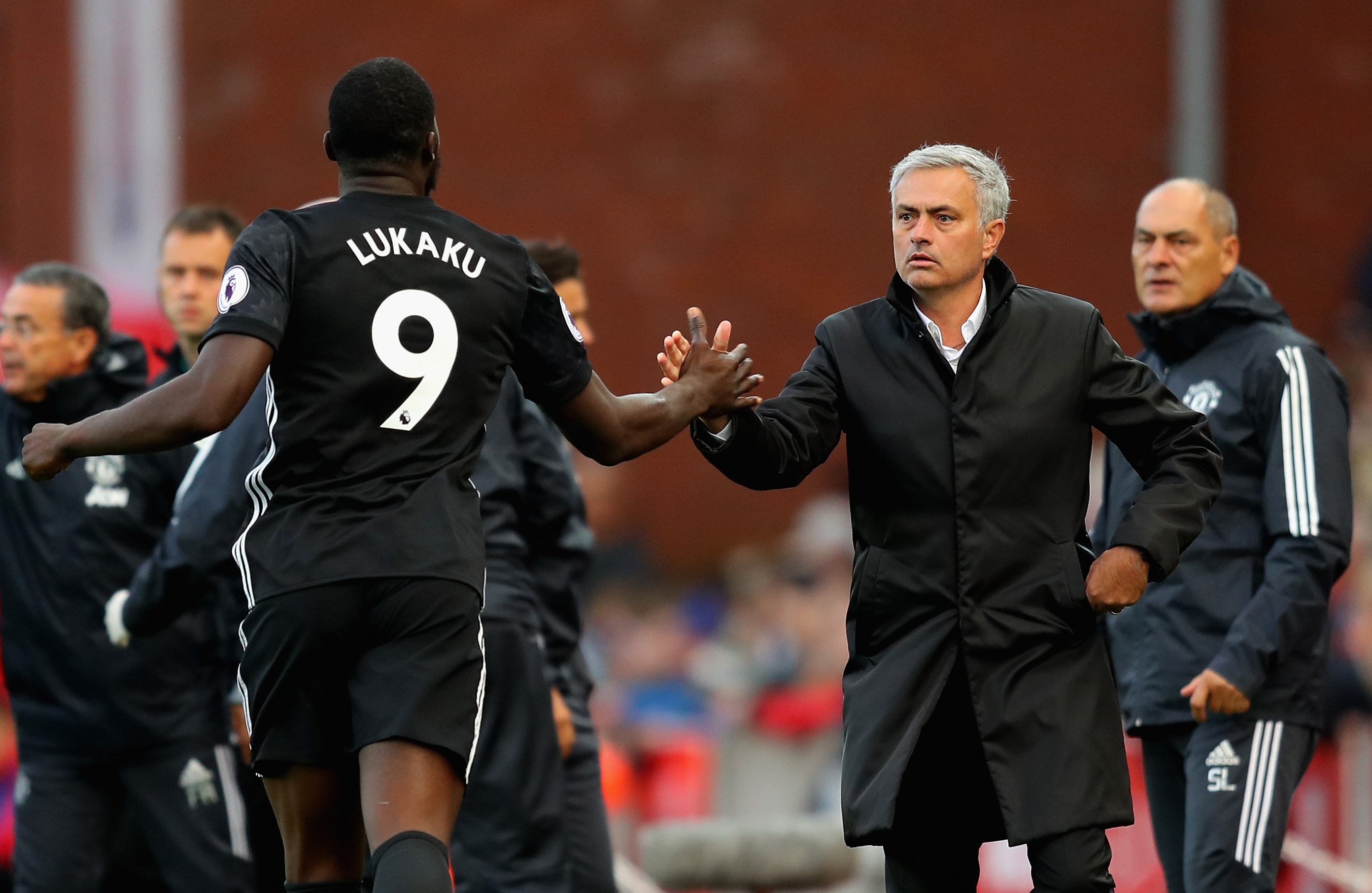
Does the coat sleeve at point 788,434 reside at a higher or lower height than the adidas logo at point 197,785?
higher

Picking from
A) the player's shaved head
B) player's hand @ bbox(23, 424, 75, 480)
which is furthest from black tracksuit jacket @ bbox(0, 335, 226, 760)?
the player's shaved head

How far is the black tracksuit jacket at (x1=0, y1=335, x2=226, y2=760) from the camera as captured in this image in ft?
19.8

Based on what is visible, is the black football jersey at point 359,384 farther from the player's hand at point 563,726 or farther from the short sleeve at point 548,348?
the player's hand at point 563,726

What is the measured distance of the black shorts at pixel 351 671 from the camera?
4.01 meters

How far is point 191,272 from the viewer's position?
6531mm

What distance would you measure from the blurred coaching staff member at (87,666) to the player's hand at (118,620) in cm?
21

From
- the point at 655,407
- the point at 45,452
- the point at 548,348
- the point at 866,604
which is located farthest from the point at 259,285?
the point at 866,604

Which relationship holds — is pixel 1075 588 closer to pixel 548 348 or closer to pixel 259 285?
pixel 548 348

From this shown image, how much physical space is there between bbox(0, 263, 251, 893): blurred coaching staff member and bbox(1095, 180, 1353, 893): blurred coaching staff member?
2.82 m

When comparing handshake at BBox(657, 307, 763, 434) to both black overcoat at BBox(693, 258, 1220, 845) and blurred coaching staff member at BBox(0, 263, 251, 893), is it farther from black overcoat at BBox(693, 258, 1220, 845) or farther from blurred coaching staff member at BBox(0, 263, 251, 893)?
blurred coaching staff member at BBox(0, 263, 251, 893)

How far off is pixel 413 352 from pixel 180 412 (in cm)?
49

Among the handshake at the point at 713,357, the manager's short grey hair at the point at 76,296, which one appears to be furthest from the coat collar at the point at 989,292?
the manager's short grey hair at the point at 76,296

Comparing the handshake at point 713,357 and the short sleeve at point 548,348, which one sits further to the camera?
the handshake at point 713,357

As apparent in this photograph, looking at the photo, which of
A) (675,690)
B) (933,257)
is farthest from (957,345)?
(675,690)
